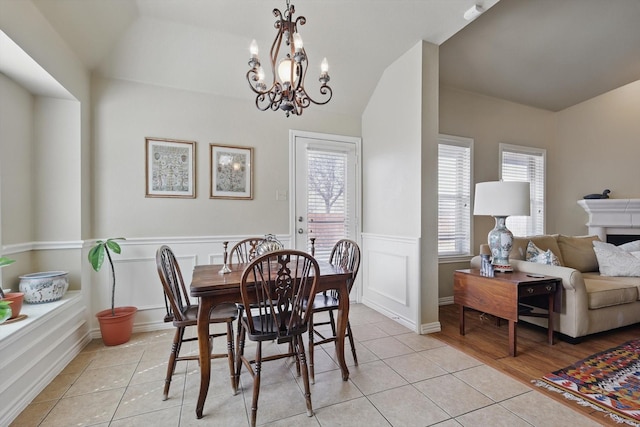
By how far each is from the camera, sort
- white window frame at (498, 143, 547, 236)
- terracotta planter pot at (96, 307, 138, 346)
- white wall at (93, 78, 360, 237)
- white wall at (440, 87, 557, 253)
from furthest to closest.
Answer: white window frame at (498, 143, 547, 236) → white wall at (440, 87, 557, 253) → white wall at (93, 78, 360, 237) → terracotta planter pot at (96, 307, 138, 346)

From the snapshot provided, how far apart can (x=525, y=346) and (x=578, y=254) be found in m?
1.73

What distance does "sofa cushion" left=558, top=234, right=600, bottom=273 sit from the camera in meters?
3.46

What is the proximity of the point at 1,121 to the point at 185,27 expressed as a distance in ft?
5.30

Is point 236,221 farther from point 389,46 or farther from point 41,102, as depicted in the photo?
point 389,46

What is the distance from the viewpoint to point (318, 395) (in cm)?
187

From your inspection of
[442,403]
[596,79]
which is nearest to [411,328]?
[442,403]

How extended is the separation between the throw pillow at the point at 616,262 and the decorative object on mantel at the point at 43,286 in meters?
5.34

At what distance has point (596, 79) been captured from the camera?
395 cm

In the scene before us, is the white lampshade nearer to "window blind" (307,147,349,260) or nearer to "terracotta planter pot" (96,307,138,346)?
"window blind" (307,147,349,260)

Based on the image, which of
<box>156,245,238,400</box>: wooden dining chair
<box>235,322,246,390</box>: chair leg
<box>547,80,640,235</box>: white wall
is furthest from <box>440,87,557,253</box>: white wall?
<box>156,245,238,400</box>: wooden dining chair

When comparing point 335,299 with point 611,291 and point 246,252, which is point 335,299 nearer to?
point 246,252

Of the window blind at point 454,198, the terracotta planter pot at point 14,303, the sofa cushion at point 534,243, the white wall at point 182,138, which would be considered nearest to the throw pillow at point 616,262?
the sofa cushion at point 534,243

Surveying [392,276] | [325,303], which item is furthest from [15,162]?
[392,276]

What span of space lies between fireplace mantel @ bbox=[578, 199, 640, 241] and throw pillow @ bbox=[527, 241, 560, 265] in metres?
1.78
